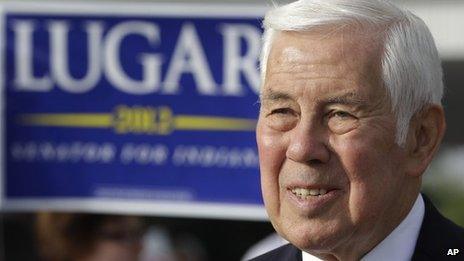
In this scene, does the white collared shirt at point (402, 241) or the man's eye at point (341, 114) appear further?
the white collared shirt at point (402, 241)

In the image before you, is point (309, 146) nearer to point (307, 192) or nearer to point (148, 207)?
point (307, 192)

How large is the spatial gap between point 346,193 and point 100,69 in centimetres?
346

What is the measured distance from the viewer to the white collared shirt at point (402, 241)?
6.38 feet

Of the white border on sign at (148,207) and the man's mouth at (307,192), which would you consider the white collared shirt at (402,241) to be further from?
the white border on sign at (148,207)

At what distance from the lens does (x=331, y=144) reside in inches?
72.0

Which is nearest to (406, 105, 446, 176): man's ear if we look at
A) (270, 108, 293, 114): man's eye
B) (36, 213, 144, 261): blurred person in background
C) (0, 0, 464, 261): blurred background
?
(270, 108, 293, 114): man's eye

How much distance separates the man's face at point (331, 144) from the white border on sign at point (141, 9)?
311cm

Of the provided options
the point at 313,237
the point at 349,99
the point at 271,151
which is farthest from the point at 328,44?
the point at 313,237

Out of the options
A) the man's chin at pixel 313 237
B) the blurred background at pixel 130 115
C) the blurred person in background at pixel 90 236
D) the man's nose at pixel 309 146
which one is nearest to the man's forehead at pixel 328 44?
the man's nose at pixel 309 146

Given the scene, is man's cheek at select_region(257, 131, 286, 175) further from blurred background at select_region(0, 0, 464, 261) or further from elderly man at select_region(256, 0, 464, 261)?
blurred background at select_region(0, 0, 464, 261)

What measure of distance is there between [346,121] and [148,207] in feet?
11.2

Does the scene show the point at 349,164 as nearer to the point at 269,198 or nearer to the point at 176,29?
the point at 269,198

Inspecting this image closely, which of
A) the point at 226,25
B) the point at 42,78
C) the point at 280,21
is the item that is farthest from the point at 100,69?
the point at 280,21

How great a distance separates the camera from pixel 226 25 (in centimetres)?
505
